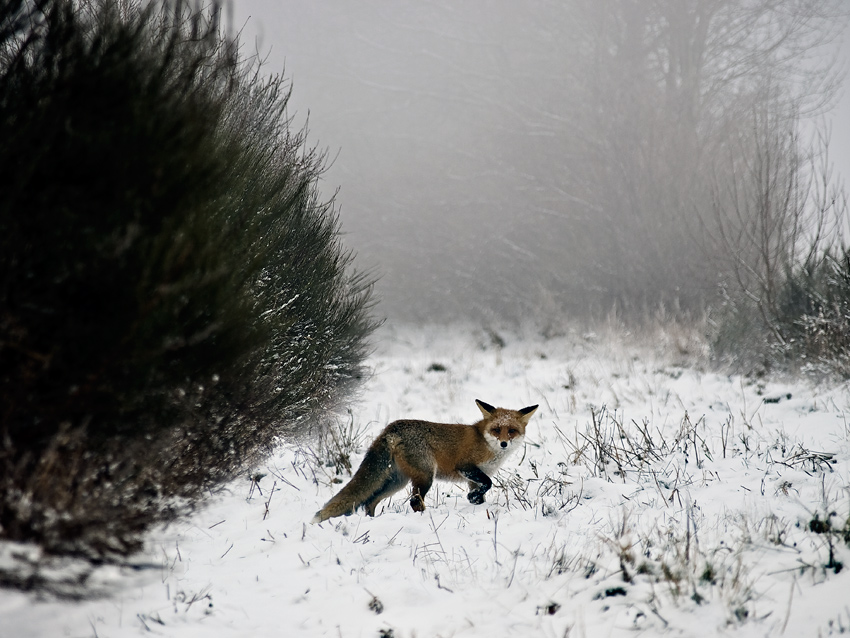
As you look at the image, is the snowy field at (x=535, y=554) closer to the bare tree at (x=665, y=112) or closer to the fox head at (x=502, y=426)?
the fox head at (x=502, y=426)

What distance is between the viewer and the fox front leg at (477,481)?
15.4 feet

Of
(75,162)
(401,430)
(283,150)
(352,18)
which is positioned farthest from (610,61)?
(75,162)

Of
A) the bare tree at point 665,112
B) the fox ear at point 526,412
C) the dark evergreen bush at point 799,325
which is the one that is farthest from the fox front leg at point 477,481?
the bare tree at point 665,112

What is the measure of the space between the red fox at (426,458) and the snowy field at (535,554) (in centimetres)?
16

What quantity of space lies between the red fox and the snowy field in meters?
0.16

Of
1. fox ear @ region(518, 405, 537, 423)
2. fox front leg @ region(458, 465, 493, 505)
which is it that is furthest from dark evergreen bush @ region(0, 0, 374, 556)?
fox ear @ region(518, 405, 537, 423)

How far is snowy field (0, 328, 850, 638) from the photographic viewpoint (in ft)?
9.66

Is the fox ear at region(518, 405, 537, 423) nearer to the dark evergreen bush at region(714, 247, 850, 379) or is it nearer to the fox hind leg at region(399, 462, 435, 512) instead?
the fox hind leg at region(399, 462, 435, 512)

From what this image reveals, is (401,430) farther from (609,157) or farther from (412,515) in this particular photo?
(609,157)

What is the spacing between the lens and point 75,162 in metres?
2.74

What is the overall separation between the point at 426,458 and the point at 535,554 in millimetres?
1176

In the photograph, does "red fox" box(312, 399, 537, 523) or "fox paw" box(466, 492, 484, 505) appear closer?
"red fox" box(312, 399, 537, 523)

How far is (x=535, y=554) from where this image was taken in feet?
12.6

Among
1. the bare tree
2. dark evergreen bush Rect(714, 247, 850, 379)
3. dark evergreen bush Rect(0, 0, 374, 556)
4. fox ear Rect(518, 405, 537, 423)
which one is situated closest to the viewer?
dark evergreen bush Rect(0, 0, 374, 556)
